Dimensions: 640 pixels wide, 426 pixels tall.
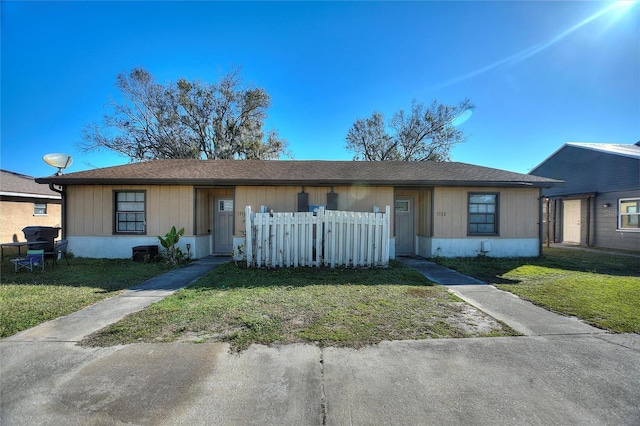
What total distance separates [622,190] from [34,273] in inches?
824

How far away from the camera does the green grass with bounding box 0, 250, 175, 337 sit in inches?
158

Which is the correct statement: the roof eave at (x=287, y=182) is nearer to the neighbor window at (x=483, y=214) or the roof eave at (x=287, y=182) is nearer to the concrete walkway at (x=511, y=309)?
the neighbor window at (x=483, y=214)

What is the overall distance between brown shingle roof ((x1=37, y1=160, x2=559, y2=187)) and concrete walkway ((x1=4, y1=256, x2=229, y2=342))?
3.65 metres

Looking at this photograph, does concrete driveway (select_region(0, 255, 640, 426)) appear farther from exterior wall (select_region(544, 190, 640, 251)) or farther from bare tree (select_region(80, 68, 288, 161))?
bare tree (select_region(80, 68, 288, 161))

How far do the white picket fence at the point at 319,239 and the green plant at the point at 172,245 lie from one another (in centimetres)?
267

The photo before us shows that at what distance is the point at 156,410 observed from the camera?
2.12 m

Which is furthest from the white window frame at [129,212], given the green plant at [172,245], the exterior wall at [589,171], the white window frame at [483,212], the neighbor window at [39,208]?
the exterior wall at [589,171]

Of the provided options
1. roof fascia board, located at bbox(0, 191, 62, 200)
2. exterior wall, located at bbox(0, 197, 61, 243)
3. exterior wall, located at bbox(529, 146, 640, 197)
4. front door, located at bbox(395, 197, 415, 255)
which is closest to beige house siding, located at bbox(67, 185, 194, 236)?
roof fascia board, located at bbox(0, 191, 62, 200)

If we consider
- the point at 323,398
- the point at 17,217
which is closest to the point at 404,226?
the point at 323,398

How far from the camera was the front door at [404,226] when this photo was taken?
34.1 feet

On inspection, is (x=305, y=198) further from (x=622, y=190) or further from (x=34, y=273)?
(x=622, y=190)

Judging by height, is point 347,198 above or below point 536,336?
above

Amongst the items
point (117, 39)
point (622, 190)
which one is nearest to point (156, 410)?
point (117, 39)

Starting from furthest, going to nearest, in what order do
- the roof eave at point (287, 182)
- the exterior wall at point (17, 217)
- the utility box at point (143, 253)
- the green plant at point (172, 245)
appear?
the exterior wall at point (17, 217) < the roof eave at point (287, 182) < the utility box at point (143, 253) < the green plant at point (172, 245)
